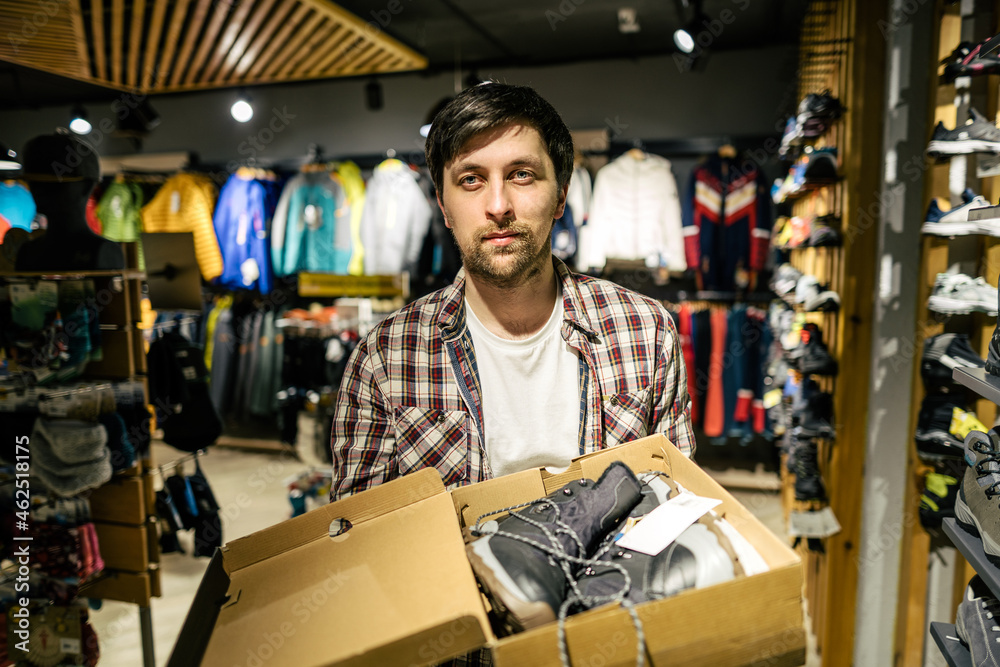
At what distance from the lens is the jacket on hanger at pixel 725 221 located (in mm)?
4270

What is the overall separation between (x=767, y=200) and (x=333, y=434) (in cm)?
395

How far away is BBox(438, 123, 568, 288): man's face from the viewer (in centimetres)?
130

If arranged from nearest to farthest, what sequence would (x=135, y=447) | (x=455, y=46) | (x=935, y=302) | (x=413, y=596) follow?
(x=413, y=596) < (x=935, y=302) < (x=135, y=447) < (x=455, y=46)

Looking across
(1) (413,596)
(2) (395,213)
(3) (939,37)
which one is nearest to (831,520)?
(3) (939,37)

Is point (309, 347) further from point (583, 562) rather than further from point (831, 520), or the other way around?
point (583, 562)

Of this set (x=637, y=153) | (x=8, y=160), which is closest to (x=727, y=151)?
(x=637, y=153)

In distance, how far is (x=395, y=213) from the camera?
4648mm

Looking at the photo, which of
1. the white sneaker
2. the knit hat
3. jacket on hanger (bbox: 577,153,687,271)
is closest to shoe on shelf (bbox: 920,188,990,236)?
the white sneaker

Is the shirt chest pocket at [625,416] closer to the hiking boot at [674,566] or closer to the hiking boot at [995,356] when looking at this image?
the hiking boot at [674,566]

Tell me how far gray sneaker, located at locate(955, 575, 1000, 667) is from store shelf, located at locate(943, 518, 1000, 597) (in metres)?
0.11

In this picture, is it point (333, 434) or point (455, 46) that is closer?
point (333, 434)

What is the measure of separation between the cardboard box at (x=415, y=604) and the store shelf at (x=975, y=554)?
0.62 m

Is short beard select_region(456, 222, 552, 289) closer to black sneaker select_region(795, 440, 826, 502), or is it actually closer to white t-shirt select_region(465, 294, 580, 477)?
white t-shirt select_region(465, 294, 580, 477)

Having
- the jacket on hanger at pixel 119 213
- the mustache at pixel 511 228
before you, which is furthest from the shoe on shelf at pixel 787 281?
the jacket on hanger at pixel 119 213
